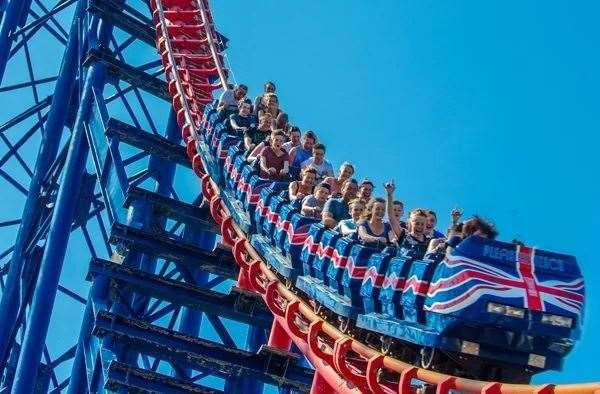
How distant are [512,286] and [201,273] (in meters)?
5.38

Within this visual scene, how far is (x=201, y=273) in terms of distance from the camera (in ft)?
30.7

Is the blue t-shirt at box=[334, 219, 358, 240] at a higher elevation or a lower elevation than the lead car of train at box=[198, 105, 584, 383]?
higher

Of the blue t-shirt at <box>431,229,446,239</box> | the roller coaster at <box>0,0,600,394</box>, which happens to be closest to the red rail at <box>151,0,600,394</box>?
the roller coaster at <box>0,0,600,394</box>

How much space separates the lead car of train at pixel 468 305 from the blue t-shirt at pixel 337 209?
723mm

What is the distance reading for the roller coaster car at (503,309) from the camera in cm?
424

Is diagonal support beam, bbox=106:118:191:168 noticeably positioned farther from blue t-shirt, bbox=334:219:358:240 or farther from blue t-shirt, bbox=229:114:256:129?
blue t-shirt, bbox=334:219:358:240

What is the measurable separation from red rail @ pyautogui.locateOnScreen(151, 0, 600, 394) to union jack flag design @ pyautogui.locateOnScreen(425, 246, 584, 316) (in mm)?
347

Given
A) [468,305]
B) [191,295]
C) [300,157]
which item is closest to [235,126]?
[300,157]

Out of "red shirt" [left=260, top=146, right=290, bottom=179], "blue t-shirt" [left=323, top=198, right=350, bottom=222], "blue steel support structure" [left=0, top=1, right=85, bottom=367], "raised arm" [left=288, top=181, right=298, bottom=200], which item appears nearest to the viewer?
"blue t-shirt" [left=323, top=198, right=350, bottom=222]

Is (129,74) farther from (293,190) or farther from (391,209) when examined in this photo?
(391,209)

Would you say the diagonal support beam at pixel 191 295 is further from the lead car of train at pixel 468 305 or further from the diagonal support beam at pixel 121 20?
the diagonal support beam at pixel 121 20

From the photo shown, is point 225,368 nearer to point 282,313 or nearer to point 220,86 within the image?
point 282,313

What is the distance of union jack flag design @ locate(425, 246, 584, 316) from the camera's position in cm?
425

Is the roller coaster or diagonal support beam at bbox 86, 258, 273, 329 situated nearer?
the roller coaster
